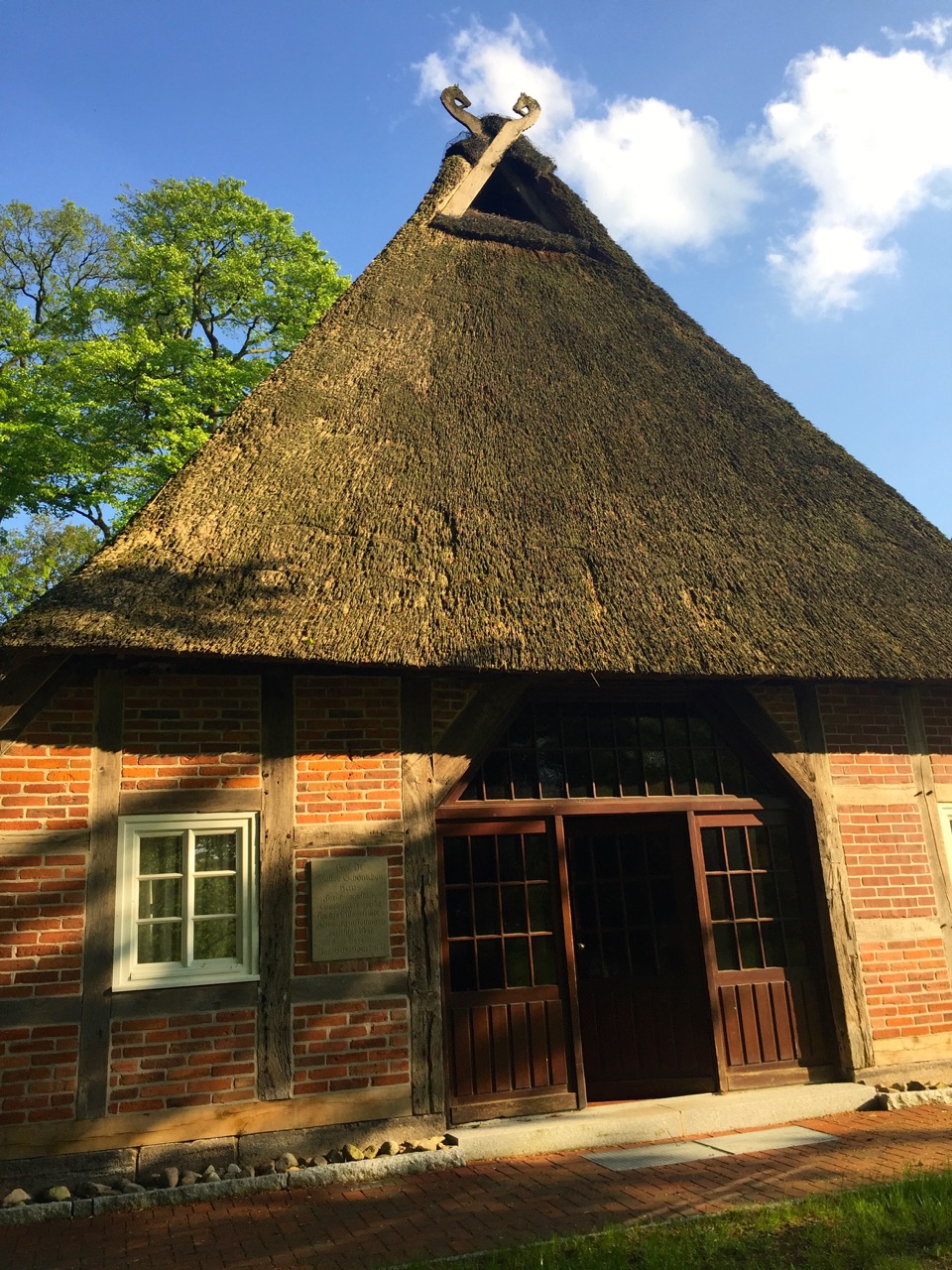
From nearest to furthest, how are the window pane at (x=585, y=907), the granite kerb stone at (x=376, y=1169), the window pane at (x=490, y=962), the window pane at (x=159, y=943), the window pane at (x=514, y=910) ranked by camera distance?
the granite kerb stone at (x=376, y=1169), the window pane at (x=159, y=943), the window pane at (x=490, y=962), the window pane at (x=514, y=910), the window pane at (x=585, y=907)

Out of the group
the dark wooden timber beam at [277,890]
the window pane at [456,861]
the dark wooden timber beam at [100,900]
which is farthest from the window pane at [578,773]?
the dark wooden timber beam at [100,900]

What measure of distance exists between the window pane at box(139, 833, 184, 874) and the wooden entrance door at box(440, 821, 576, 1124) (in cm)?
179

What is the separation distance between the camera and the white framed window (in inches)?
210

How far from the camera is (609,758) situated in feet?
22.4

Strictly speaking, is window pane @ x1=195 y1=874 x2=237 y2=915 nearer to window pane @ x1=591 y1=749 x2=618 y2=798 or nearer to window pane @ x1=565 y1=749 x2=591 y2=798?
window pane @ x1=565 y1=749 x2=591 y2=798

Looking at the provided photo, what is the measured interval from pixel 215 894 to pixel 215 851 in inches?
10.5

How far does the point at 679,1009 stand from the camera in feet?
22.4

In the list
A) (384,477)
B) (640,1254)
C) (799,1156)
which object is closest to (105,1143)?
(640,1254)

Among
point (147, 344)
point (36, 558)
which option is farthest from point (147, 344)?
point (36, 558)

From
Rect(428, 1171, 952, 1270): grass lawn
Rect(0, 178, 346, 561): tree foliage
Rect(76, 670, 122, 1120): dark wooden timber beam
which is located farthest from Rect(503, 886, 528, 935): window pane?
Rect(0, 178, 346, 561): tree foliage

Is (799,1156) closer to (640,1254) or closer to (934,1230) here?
(934,1230)

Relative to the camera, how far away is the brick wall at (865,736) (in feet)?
23.5

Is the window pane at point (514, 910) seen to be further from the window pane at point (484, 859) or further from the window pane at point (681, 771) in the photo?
the window pane at point (681, 771)

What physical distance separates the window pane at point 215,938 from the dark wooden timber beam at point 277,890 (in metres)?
0.20
